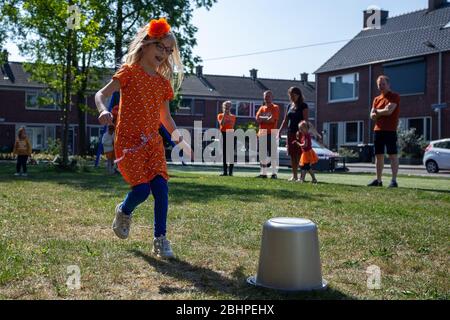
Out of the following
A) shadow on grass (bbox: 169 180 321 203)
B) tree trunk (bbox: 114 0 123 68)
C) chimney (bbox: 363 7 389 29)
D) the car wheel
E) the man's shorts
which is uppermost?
chimney (bbox: 363 7 389 29)

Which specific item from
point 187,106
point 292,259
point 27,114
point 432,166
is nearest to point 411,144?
point 432,166

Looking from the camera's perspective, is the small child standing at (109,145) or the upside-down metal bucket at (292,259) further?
the small child standing at (109,145)

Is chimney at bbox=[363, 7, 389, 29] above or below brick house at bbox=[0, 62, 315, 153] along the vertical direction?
above

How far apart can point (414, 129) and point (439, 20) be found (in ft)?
29.3

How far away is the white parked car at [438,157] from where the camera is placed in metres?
21.9

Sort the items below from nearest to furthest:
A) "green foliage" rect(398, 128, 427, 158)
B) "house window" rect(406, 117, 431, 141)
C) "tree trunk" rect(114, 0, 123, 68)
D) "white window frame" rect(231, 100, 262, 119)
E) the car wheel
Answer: the car wheel < "green foliage" rect(398, 128, 427, 158) < "tree trunk" rect(114, 0, 123, 68) < "house window" rect(406, 117, 431, 141) < "white window frame" rect(231, 100, 262, 119)

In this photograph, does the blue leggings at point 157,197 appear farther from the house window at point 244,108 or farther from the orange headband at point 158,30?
the house window at point 244,108

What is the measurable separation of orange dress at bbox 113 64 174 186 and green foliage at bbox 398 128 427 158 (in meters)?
29.1

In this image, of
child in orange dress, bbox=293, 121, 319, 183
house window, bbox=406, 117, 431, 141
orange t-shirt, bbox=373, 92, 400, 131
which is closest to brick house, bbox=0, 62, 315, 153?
house window, bbox=406, 117, 431, 141

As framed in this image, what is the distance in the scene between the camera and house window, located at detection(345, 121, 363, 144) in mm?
39778

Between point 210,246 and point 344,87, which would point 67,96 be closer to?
point 210,246

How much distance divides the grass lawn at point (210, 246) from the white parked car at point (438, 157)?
1466cm

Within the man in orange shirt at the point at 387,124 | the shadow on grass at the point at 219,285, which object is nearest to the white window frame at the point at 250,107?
the man in orange shirt at the point at 387,124

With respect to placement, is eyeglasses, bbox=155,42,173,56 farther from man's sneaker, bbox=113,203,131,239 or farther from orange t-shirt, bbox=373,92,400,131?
orange t-shirt, bbox=373,92,400,131
